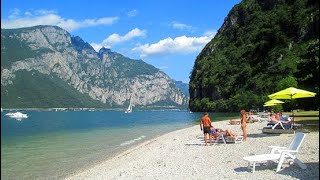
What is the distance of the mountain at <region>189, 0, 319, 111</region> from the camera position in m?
120

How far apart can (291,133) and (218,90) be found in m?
134

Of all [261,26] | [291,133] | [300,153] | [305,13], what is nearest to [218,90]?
[261,26]

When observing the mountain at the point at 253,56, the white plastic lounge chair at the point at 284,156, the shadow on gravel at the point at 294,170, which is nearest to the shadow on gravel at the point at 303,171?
the shadow on gravel at the point at 294,170

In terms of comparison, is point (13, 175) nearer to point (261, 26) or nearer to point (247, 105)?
point (247, 105)

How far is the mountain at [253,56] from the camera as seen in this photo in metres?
120

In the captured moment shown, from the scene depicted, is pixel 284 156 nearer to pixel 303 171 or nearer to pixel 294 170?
pixel 294 170

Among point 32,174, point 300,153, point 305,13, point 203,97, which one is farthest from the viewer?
point 203,97

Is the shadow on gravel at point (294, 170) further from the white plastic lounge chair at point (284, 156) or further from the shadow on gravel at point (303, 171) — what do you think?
the white plastic lounge chair at point (284, 156)

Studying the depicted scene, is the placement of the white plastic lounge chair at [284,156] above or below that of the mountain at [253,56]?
below

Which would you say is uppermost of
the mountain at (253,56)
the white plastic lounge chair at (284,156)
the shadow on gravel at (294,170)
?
the mountain at (253,56)

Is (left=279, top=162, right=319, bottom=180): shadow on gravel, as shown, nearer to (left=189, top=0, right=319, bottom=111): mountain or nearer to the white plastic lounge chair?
the white plastic lounge chair

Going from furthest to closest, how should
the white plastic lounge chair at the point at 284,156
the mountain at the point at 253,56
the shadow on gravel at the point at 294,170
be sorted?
the mountain at the point at 253,56 → the white plastic lounge chair at the point at 284,156 → the shadow on gravel at the point at 294,170

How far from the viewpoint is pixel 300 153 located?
15508 mm

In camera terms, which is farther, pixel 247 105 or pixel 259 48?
pixel 259 48
